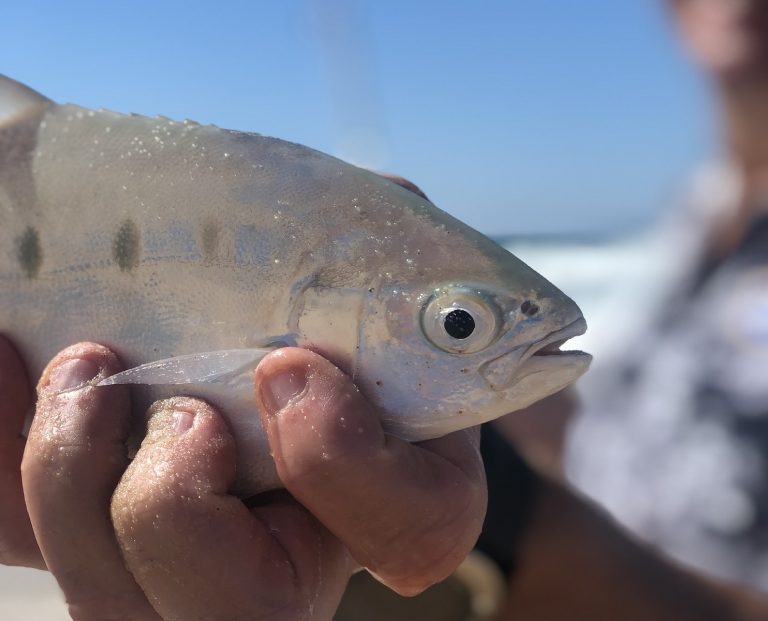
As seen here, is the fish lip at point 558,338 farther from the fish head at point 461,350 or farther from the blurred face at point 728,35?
the blurred face at point 728,35

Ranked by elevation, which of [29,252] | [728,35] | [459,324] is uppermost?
[728,35]

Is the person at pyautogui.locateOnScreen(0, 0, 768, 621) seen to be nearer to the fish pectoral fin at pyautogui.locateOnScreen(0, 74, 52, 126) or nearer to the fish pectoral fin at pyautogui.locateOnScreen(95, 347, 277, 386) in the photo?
the fish pectoral fin at pyautogui.locateOnScreen(95, 347, 277, 386)

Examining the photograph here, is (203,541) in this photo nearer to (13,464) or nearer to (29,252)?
(13,464)

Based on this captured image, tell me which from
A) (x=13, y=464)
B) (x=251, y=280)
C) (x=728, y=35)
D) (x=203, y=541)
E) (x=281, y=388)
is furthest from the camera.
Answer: (x=728, y=35)

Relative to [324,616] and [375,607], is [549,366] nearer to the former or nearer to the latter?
[324,616]

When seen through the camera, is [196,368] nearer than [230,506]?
No

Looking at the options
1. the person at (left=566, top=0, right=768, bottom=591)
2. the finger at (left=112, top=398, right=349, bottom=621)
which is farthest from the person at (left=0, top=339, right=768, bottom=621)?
the person at (left=566, top=0, right=768, bottom=591)

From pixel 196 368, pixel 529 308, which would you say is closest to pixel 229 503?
pixel 196 368
